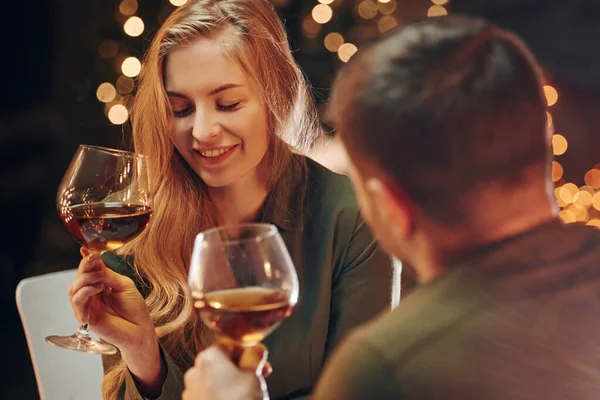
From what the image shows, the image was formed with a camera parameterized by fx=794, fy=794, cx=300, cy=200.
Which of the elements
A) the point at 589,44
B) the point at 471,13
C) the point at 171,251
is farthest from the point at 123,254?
A: the point at 589,44

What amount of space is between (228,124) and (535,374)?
676 mm

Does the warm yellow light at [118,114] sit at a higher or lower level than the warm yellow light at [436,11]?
lower

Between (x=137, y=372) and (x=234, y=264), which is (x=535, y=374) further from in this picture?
(x=137, y=372)

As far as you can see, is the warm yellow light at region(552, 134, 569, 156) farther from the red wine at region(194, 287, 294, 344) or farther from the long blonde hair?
the red wine at region(194, 287, 294, 344)

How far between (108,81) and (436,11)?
2.08 ft

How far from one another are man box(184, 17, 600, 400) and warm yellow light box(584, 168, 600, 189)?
1.74 ft

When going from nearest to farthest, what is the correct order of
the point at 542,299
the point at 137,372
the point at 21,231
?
1. the point at 542,299
2. the point at 137,372
3. the point at 21,231

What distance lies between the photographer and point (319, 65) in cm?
136

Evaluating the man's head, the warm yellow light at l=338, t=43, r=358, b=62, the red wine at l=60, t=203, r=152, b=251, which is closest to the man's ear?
the man's head

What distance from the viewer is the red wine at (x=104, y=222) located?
1.13 m

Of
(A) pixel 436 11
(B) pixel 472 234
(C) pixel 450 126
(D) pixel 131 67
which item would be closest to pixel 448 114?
(C) pixel 450 126

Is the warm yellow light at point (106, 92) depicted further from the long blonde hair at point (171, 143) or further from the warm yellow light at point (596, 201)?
the warm yellow light at point (596, 201)

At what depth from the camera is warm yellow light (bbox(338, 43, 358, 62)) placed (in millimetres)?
1340

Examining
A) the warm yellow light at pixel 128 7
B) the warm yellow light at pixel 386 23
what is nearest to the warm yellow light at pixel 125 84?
the warm yellow light at pixel 128 7
